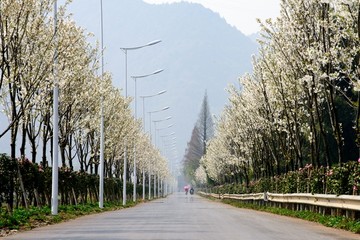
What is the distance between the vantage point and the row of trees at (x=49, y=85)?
970 inches

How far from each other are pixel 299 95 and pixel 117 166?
4480 cm

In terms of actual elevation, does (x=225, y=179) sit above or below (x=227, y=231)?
above

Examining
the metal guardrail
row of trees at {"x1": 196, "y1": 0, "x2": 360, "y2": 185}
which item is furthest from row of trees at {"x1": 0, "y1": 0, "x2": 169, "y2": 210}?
the metal guardrail

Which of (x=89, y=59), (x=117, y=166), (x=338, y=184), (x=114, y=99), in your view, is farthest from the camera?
(x=117, y=166)

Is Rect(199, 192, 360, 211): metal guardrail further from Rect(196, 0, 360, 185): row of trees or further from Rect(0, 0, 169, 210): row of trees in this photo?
Rect(0, 0, 169, 210): row of trees

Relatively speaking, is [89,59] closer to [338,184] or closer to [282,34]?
[282,34]

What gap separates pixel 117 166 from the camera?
253ft

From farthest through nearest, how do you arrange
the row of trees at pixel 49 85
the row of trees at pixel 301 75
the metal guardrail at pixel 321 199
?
the row of trees at pixel 49 85
the row of trees at pixel 301 75
the metal guardrail at pixel 321 199

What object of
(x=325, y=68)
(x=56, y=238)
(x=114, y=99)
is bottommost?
(x=56, y=238)

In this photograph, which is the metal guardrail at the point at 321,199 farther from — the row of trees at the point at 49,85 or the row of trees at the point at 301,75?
the row of trees at the point at 49,85

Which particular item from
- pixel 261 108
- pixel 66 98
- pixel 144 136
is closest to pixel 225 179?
pixel 144 136

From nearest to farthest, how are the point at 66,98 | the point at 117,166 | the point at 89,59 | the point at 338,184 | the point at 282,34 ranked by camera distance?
the point at 338,184
the point at 282,34
the point at 66,98
the point at 89,59
the point at 117,166

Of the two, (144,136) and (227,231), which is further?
(144,136)

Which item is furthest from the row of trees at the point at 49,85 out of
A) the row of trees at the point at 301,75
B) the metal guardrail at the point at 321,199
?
the metal guardrail at the point at 321,199
